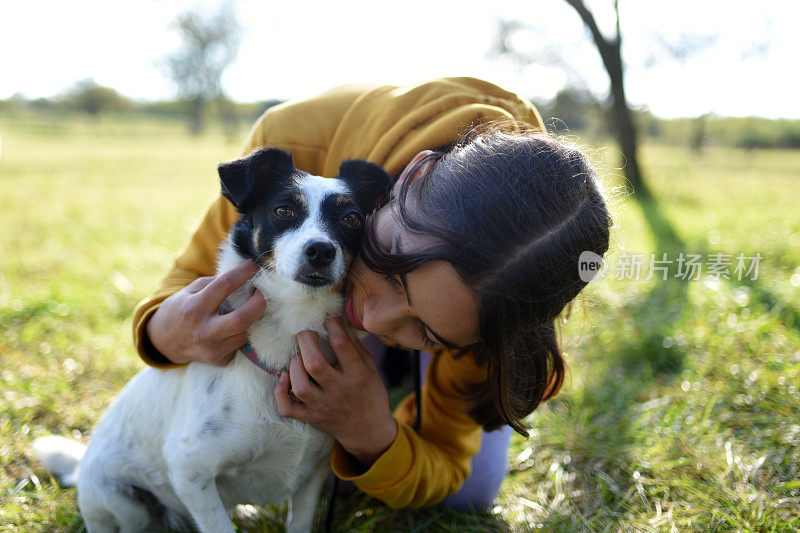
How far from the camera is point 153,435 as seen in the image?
1.79m

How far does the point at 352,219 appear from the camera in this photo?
1.69 meters

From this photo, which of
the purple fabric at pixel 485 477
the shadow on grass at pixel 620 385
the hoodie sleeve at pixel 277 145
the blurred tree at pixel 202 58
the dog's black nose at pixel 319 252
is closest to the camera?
the dog's black nose at pixel 319 252

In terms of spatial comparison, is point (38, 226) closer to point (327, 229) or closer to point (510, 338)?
point (327, 229)

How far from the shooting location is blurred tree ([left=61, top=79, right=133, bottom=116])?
114 ft

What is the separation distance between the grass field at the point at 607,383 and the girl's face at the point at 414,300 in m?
0.58

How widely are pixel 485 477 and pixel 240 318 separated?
1.21m

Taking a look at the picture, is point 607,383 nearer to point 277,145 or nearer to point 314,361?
point 314,361

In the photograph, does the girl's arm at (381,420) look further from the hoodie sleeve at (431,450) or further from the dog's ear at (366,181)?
the dog's ear at (366,181)

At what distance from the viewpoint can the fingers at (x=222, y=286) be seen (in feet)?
5.39

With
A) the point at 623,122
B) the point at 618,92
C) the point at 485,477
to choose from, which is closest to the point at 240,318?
the point at 485,477

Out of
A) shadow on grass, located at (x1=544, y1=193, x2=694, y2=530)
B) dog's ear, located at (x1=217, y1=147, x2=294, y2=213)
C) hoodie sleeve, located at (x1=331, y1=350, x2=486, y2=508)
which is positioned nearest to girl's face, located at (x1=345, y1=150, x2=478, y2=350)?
dog's ear, located at (x1=217, y1=147, x2=294, y2=213)

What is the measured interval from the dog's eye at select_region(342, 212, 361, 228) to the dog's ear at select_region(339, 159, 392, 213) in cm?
6

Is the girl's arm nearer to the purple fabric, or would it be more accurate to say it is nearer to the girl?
the girl

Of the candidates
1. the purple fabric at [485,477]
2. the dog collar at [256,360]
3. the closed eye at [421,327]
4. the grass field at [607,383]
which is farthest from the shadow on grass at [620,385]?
the dog collar at [256,360]
